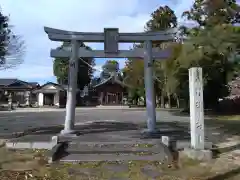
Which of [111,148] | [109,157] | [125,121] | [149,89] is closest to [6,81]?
[125,121]

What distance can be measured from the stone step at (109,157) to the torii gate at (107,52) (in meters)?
3.74

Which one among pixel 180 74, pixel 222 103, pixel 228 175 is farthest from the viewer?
pixel 222 103

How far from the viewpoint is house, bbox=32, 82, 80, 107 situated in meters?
55.0

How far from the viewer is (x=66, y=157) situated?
382 inches

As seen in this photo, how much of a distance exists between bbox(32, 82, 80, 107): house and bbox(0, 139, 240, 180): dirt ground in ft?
150

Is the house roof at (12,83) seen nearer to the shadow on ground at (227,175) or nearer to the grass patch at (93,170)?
the grass patch at (93,170)

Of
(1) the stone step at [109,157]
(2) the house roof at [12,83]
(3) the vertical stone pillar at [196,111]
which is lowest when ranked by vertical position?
(1) the stone step at [109,157]

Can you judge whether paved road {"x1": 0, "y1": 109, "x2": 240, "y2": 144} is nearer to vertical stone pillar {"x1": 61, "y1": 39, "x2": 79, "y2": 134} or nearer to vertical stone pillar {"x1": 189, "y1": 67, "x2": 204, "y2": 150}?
vertical stone pillar {"x1": 189, "y1": 67, "x2": 204, "y2": 150}

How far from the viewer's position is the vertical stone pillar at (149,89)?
1380 centimetres

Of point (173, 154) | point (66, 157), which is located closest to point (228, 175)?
point (173, 154)

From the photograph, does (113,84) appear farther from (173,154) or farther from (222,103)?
(173,154)

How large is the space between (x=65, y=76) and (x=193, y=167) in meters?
48.8

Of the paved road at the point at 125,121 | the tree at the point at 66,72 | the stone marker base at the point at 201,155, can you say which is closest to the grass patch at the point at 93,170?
the stone marker base at the point at 201,155

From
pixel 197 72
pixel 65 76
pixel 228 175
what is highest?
pixel 65 76
